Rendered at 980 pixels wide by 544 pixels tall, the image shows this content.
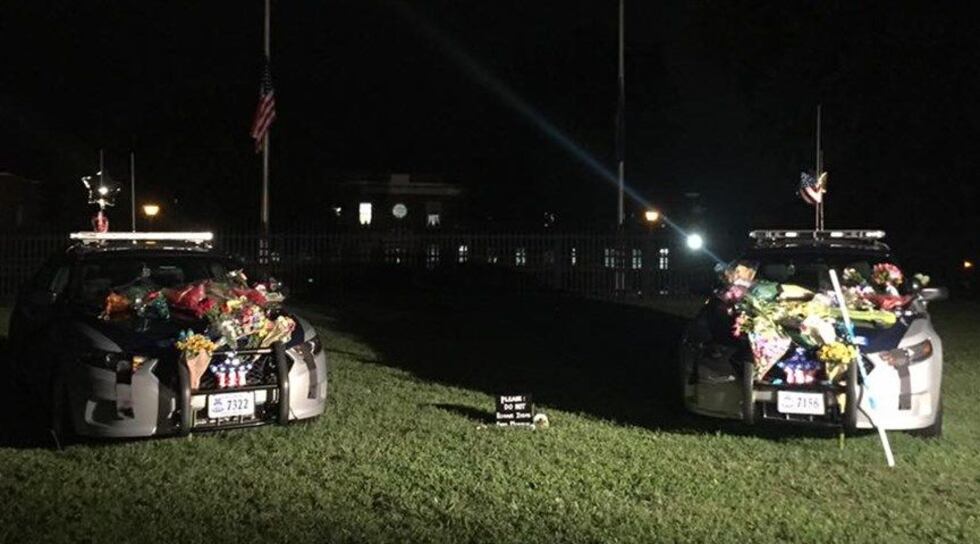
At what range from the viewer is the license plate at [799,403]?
7121 millimetres

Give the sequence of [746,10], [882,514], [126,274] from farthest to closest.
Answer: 1. [746,10]
2. [126,274]
3. [882,514]

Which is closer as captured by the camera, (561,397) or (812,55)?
(561,397)

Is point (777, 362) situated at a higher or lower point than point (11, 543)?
higher

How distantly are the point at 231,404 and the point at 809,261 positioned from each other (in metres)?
5.19

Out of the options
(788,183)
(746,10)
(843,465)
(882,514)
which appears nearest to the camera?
(882,514)

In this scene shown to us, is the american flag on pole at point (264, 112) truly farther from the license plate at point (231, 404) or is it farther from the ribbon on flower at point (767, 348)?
the ribbon on flower at point (767, 348)

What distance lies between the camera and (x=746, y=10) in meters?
23.6

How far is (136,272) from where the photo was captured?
371 inches

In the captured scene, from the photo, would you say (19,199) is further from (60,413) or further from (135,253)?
(60,413)

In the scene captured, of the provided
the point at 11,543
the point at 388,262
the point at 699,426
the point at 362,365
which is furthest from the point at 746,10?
the point at 11,543

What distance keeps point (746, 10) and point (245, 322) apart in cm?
1924

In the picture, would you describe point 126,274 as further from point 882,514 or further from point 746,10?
point 746,10

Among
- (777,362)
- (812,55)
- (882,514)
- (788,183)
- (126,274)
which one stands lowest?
(882,514)

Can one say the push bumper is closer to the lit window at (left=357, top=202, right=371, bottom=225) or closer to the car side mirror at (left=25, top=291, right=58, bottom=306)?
the car side mirror at (left=25, top=291, right=58, bottom=306)
